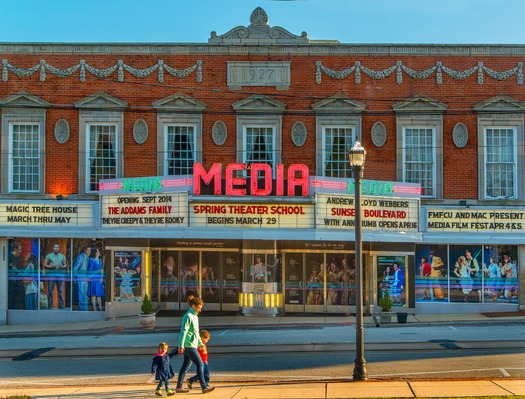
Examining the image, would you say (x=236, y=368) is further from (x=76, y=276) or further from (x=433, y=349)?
(x=76, y=276)

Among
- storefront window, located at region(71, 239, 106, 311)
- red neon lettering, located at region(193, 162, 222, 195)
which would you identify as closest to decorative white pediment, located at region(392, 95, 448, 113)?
red neon lettering, located at region(193, 162, 222, 195)

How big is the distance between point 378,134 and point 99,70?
11140 millimetres

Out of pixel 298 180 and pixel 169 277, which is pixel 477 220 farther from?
pixel 169 277

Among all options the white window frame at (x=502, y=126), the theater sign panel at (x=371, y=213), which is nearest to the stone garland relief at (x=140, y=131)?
the theater sign panel at (x=371, y=213)

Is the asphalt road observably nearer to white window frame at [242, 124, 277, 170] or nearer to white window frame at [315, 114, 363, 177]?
white window frame at [315, 114, 363, 177]

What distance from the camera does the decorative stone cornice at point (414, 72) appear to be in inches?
1172

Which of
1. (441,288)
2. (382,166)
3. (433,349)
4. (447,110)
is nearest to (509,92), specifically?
(447,110)

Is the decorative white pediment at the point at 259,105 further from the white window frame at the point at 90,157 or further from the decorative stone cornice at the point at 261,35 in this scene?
the white window frame at the point at 90,157

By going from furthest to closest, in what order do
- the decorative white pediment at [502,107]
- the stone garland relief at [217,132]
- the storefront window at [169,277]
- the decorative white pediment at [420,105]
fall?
the storefront window at [169,277], the stone garland relief at [217,132], the decorative white pediment at [420,105], the decorative white pediment at [502,107]

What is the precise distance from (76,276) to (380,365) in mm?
15824

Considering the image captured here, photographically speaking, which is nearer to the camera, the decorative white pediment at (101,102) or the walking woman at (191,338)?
the walking woman at (191,338)

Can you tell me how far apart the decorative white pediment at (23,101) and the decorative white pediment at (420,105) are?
13633 millimetres

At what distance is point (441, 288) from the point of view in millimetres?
29453

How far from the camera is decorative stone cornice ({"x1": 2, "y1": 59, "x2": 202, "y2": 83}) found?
30125 millimetres
